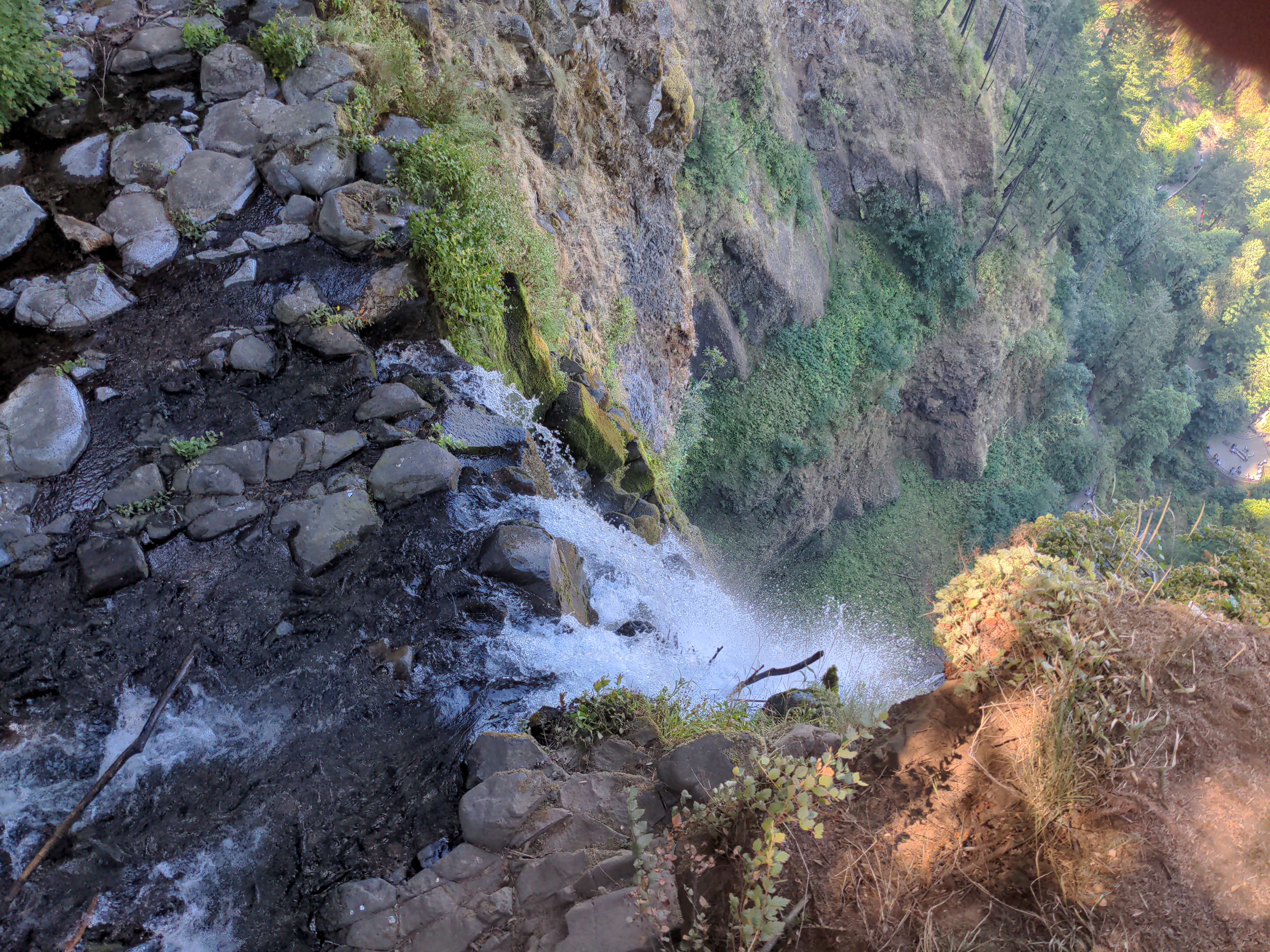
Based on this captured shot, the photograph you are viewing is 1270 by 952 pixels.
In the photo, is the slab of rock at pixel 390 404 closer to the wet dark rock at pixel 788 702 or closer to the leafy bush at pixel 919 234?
the wet dark rock at pixel 788 702

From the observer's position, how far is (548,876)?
2873 millimetres

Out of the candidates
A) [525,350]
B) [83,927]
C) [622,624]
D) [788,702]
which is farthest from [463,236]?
[83,927]

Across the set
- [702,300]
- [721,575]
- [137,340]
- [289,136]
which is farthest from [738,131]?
[137,340]

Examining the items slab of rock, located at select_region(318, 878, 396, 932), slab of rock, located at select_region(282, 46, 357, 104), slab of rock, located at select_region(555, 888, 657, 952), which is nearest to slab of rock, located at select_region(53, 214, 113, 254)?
slab of rock, located at select_region(282, 46, 357, 104)

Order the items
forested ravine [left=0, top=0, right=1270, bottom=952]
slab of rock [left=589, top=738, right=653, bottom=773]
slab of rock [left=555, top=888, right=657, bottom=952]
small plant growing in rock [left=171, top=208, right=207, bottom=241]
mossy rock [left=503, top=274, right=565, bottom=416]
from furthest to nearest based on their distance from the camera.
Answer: mossy rock [left=503, top=274, right=565, bottom=416] < small plant growing in rock [left=171, top=208, right=207, bottom=241] < slab of rock [left=589, top=738, right=653, bottom=773] < forested ravine [left=0, top=0, right=1270, bottom=952] < slab of rock [left=555, top=888, right=657, bottom=952]

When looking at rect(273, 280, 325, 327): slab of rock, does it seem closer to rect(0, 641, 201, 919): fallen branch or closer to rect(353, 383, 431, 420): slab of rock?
rect(353, 383, 431, 420): slab of rock

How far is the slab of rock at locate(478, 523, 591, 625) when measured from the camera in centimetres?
425

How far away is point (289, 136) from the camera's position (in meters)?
5.23

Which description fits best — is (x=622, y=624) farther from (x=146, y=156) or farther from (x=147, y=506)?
(x=146, y=156)

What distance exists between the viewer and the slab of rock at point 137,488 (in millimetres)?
3957

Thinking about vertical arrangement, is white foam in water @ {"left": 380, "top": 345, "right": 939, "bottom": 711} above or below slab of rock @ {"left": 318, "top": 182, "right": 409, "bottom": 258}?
below

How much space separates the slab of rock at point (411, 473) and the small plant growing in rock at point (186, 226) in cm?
243

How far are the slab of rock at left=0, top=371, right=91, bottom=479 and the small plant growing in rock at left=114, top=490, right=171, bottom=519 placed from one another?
→ 0.50 m

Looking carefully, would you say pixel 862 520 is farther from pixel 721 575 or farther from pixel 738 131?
pixel 738 131
